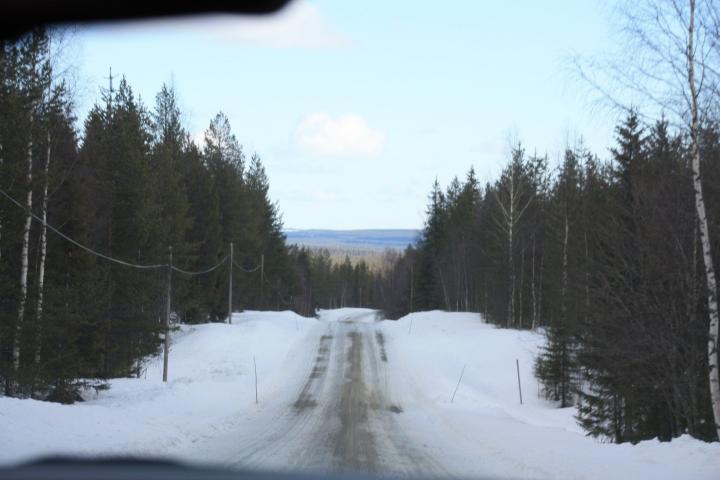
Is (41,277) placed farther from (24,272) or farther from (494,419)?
(494,419)

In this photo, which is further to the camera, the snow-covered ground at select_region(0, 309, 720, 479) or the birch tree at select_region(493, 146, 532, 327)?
the birch tree at select_region(493, 146, 532, 327)

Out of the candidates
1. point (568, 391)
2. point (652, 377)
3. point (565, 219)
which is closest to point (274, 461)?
point (652, 377)

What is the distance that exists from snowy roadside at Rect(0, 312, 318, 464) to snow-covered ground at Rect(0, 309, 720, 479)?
0.05 m

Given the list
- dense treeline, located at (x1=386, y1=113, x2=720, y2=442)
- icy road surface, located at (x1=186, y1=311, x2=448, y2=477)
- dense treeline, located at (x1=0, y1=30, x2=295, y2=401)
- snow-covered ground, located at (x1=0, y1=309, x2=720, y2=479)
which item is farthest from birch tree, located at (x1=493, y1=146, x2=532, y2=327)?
dense treeline, located at (x1=0, y1=30, x2=295, y2=401)

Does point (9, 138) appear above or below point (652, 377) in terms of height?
above

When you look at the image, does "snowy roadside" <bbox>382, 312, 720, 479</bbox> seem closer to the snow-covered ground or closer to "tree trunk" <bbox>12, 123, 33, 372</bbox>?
the snow-covered ground

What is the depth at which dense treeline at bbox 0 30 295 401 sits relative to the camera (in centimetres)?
1579

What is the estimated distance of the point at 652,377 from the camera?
579 inches

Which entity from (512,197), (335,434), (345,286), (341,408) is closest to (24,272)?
(335,434)

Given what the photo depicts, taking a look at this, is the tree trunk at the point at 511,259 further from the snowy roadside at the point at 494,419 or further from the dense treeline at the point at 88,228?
the dense treeline at the point at 88,228

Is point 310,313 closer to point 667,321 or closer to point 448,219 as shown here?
point 448,219

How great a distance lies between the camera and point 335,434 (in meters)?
14.4

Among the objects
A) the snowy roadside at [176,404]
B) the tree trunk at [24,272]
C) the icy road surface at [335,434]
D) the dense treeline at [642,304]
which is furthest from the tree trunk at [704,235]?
the tree trunk at [24,272]

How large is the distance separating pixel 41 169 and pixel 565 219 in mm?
24951
